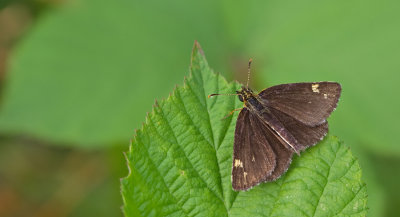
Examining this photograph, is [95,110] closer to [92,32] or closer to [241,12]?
[92,32]

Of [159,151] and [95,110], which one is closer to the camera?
[159,151]

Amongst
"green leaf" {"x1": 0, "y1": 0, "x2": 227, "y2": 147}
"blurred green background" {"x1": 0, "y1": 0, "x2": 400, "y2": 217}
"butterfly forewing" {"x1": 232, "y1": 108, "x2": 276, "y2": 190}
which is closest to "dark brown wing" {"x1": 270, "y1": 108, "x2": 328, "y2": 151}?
"butterfly forewing" {"x1": 232, "y1": 108, "x2": 276, "y2": 190}

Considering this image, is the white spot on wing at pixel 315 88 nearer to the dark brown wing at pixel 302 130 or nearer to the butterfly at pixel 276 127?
the butterfly at pixel 276 127

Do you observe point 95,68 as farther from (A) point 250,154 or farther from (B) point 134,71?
(A) point 250,154

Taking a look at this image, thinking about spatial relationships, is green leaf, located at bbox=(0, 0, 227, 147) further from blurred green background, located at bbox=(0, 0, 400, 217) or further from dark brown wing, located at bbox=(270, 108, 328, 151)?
dark brown wing, located at bbox=(270, 108, 328, 151)

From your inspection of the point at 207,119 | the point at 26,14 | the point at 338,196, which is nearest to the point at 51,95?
the point at 26,14

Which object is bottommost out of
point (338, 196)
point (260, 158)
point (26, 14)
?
point (338, 196)

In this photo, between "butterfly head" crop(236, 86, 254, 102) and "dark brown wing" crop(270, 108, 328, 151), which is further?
"butterfly head" crop(236, 86, 254, 102)
